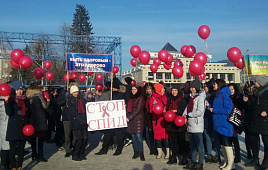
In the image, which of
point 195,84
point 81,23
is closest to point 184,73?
point 81,23

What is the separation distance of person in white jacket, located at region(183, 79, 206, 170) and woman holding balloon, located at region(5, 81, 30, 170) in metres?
3.71

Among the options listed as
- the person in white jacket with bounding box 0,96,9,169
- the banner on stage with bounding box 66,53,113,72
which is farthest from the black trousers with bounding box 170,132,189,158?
the person in white jacket with bounding box 0,96,9,169

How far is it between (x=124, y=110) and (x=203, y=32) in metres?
4.72

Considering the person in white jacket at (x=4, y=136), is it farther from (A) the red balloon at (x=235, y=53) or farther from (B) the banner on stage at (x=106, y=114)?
(A) the red balloon at (x=235, y=53)

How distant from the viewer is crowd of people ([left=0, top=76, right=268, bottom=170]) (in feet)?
19.9

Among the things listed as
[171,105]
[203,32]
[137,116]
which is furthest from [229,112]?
[203,32]

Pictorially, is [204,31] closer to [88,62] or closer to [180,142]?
[88,62]

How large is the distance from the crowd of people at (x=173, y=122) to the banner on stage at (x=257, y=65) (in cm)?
42

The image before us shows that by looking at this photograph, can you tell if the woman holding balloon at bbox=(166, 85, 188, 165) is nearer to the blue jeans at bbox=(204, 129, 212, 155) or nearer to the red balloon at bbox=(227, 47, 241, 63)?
the blue jeans at bbox=(204, 129, 212, 155)

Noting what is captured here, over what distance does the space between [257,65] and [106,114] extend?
426 cm

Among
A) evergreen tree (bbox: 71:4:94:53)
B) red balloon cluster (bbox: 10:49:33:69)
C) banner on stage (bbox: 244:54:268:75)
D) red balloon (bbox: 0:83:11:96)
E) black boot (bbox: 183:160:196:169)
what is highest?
evergreen tree (bbox: 71:4:94:53)

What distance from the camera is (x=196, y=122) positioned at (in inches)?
241

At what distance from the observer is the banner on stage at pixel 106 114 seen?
24.5 ft

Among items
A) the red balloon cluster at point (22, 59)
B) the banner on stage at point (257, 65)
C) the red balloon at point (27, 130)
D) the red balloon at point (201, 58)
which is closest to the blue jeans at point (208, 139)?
the banner on stage at point (257, 65)
